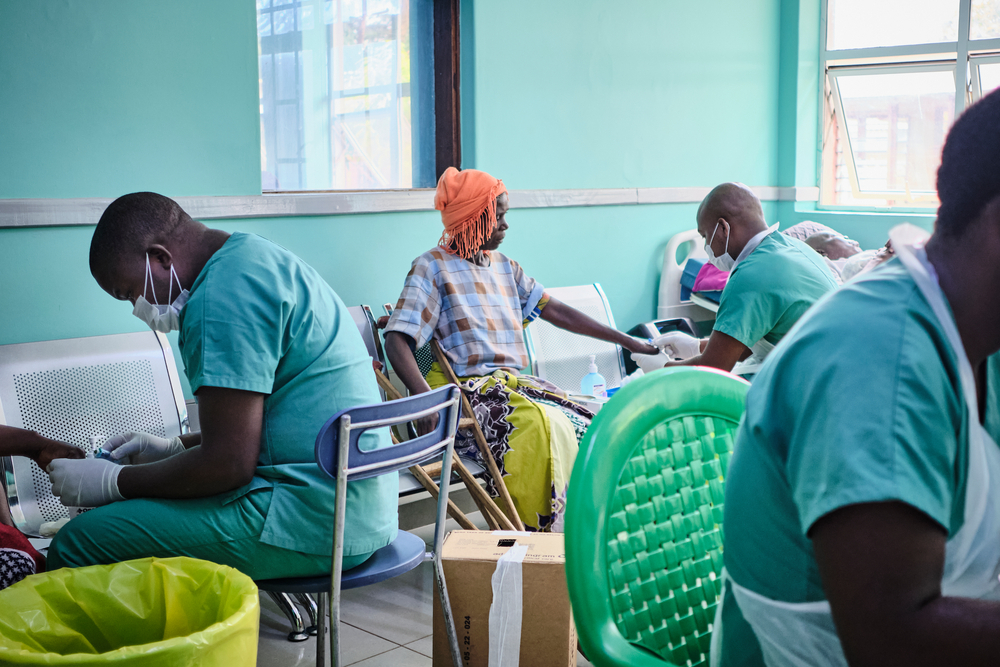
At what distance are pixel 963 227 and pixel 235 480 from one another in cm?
151

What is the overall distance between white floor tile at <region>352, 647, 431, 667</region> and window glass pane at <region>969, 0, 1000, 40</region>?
17.4 feet

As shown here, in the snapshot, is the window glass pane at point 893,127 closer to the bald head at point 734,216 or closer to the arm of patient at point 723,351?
the bald head at point 734,216

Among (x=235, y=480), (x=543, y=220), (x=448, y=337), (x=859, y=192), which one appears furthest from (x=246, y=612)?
(x=859, y=192)

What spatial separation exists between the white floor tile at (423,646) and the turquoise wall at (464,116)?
1480 mm

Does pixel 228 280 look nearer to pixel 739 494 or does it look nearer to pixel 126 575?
pixel 126 575

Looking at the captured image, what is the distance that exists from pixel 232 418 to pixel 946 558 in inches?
55.6

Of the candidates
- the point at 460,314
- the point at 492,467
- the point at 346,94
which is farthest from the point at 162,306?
the point at 346,94

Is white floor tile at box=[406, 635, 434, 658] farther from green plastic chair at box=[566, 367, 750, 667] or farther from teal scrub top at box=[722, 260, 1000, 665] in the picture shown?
teal scrub top at box=[722, 260, 1000, 665]

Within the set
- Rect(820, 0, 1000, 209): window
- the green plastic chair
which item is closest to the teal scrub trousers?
the green plastic chair

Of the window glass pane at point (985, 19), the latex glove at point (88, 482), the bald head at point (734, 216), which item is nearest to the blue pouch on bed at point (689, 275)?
the bald head at point (734, 216)

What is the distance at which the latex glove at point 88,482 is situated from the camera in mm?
1943

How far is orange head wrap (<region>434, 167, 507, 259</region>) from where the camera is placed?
3.43 metres

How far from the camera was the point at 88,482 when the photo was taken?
76.5 inches

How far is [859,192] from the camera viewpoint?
20.9ft
